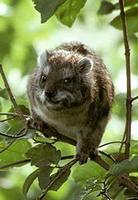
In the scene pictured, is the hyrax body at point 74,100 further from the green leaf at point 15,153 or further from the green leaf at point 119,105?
the green leaf at point 15,153

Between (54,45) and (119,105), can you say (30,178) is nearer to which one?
(119,105)

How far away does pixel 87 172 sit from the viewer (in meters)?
2.83

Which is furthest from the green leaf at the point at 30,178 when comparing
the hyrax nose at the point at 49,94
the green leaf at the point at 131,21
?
the green leaf at the point at 131,21

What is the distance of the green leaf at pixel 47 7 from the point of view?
2.30m

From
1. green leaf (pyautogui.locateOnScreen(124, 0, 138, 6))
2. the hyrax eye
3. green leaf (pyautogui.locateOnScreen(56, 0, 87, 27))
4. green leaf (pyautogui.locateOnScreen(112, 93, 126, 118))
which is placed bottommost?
green leaf (pyautogui.locateOnScreen(112, 93, 126, 118))

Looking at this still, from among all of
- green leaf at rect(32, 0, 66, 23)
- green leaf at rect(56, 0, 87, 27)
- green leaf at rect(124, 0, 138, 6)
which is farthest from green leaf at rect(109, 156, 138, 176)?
green leaf at rect(124, 0, 138, 6)

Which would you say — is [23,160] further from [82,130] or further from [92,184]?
[82,130]

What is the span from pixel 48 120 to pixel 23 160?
651 millimetres

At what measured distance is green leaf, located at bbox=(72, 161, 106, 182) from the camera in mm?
2757

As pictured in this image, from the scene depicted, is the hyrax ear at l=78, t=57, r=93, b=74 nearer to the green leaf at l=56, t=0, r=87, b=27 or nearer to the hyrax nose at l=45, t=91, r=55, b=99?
the hyrax nose at l=45, t=91, r=55, b=99

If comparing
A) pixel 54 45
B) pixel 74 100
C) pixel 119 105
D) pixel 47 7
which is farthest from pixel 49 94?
pixel 54 45

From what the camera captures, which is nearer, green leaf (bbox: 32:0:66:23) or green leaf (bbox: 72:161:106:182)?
green leaf (bbox: 32:0:66:23)

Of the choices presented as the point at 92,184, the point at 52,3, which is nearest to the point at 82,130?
the point at 92,184

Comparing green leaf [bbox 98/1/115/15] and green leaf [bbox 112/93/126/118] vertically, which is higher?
green leaf [bbox 98/1/115/15]
